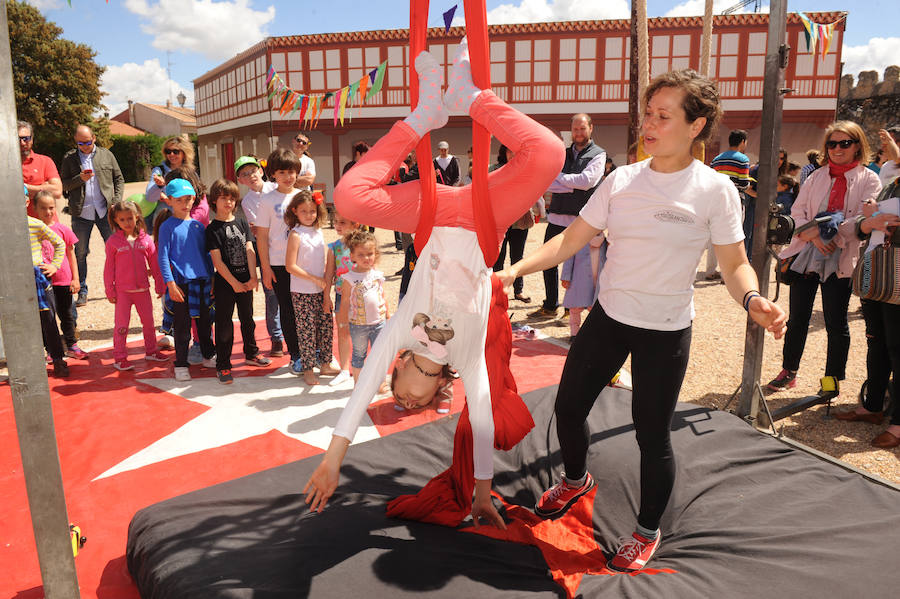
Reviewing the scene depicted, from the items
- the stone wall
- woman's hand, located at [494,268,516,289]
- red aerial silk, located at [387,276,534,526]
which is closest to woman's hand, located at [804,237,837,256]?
red aerial silk, located at [387,276,534,526]

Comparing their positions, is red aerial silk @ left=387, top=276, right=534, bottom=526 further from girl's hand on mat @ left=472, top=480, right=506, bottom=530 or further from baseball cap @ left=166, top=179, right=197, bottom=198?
baseball cap @ left=166, top=179, right=197, bottom=198

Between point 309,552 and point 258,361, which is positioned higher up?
point 258,361

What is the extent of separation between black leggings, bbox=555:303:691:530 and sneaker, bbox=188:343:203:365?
Answer: 381cm

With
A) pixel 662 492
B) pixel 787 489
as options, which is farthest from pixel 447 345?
pixel 787 489

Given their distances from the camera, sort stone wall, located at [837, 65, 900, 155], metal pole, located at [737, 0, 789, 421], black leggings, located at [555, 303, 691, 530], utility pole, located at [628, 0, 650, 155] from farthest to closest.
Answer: stone wall, located at [837, 65, 900, 155], utility pole, located at [628, 0, 650, 155], metal pole, located at [737, 0, 789, 421], black leggings, located at [555, 303, 691, 530]

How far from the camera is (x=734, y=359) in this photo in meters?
5.93

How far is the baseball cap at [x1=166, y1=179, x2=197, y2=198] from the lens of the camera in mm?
4770

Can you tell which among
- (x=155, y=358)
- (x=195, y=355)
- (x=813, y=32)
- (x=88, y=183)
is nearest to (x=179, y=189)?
(x=195, y=355)

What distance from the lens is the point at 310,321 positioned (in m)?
4.84

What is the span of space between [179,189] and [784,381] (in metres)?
5.15

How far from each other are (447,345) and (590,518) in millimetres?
1352

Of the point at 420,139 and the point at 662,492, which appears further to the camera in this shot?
the point at 662,492

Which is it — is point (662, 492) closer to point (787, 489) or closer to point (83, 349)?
point (787, 489)

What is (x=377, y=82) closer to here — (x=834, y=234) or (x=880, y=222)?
(x=834, y=234)
